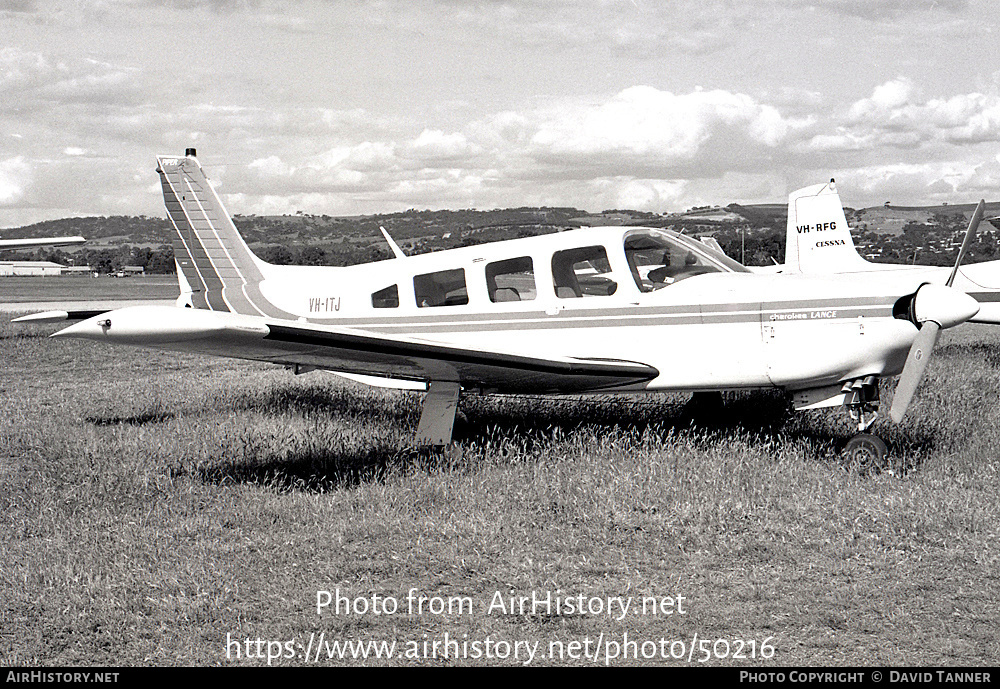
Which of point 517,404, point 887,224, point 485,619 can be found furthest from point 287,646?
point 887,224

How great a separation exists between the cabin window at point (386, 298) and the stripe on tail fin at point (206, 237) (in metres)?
1.95

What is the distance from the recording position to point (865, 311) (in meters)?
6.66

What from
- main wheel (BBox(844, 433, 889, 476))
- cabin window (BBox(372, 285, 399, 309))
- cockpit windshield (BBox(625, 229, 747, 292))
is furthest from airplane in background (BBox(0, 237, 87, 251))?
main wheel (BBox(844, 433, 889, 476))

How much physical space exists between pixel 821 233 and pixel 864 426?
36.4 feet

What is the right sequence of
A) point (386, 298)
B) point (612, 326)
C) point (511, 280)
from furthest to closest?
point (386, 298), point (511, 280), point (612, 326)

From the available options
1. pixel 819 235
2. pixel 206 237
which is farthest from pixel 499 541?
pixel 819 235

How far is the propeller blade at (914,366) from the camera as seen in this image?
6.38 meters

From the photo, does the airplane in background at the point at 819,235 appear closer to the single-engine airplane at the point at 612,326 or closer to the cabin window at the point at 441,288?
the single-engine airplane at the point at 612,326

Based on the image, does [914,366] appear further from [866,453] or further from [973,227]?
[973,227]

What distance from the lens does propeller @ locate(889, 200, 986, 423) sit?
251 inches

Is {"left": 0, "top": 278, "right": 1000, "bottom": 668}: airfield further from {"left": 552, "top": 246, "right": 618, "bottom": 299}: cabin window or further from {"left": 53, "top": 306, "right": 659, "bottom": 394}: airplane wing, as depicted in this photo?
{"left": 552, "top": 246, "right": 618, "bottom": 299}: cabin window

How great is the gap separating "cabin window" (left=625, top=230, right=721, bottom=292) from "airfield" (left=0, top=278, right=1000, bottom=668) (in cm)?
138

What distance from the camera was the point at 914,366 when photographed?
21.2ft

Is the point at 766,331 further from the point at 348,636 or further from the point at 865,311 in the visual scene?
the point at 348,636
